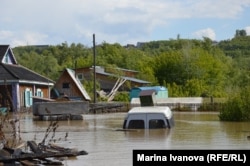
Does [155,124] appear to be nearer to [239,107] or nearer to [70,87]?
[239,107]

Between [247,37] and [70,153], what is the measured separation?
465 feet

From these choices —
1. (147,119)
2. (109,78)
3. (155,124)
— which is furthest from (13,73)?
(109,78)

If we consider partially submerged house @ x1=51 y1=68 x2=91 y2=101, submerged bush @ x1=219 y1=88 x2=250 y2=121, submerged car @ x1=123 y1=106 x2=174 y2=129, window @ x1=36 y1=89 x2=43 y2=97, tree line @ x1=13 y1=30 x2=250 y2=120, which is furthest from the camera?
tree line @ x1=13 y1=30 x2=250 y2=120

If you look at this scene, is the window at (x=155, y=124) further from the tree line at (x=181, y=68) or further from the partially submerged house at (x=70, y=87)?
the partially submerged house at (x=70, y=87)

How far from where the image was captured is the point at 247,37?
151 meters

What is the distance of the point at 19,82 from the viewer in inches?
1791

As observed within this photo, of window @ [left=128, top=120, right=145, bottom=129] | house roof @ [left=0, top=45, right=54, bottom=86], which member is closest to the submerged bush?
window @ [left=128, top=120, right=145, bottom=129]

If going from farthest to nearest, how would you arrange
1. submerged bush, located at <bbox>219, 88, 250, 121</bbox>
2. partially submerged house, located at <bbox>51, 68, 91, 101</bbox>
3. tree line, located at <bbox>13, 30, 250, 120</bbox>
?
1. tree line, located at <bbox>13, 30, 250, 120</bbox>
2. partially submerged house, located at <bbox>51, 68, 91, 101</bbox>
3. submerged bush, located at <bbox>219, 88, 250, 121</bbox>

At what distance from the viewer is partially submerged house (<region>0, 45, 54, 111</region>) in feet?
149

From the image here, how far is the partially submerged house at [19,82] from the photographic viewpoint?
45.3 m

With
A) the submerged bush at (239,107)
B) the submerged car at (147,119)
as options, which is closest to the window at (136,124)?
the submerged car at (147,119)

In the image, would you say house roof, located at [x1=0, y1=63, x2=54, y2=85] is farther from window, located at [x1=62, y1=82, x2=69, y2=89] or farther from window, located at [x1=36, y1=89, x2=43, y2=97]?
window, located at [x1=62, y1=82, x2=69, y2=89]

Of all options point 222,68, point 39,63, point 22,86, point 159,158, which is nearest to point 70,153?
point 159,158

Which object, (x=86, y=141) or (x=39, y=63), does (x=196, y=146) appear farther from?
(x=39, y=63)
